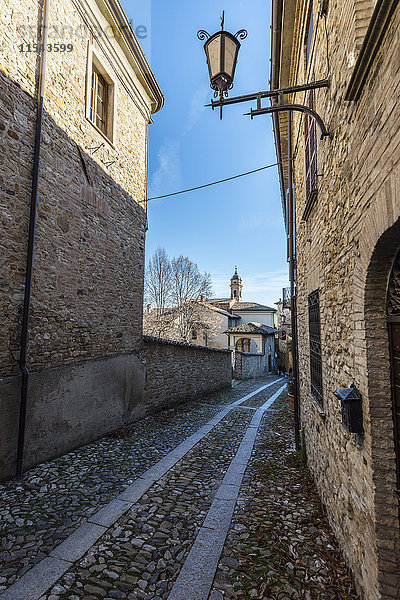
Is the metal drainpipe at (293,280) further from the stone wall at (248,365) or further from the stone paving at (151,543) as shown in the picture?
the stone wall at (248,365)

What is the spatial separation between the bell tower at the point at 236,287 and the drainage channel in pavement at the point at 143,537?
49.7 metres

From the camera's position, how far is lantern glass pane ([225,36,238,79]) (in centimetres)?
318

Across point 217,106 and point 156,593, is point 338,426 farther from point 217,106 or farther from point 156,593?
point 217,106

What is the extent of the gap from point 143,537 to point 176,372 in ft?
22.9

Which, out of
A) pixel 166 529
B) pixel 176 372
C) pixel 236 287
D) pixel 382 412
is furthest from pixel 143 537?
pixel 236 287

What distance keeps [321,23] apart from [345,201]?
2.52 m

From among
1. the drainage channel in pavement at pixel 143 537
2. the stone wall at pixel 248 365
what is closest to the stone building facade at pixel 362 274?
the drainage channel in pavement at pixel 143 537

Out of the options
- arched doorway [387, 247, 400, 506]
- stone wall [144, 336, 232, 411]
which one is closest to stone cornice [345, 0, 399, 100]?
arched doorway [387, 247, 400, 506]

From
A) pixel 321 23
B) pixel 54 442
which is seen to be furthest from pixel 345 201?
pixel 54 442

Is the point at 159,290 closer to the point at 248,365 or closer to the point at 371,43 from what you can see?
the point at 248,365

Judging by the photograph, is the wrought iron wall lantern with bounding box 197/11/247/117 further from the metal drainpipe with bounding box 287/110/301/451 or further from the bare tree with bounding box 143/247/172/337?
the bare tree with bounding box 143/247/172/337

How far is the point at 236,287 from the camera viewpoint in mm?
55188

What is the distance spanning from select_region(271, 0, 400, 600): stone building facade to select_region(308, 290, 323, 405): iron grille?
35 centimetres

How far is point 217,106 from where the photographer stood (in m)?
3.39
